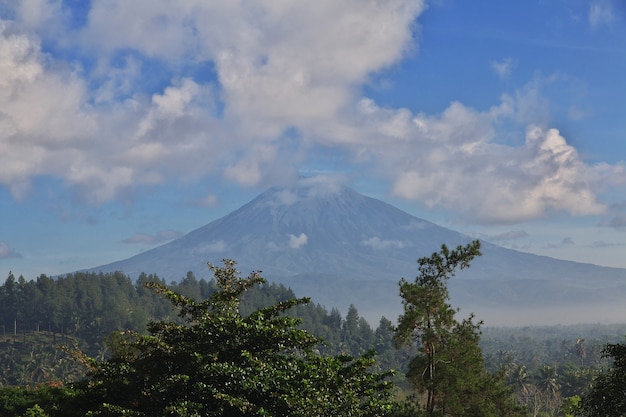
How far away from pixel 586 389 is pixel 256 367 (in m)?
95.5

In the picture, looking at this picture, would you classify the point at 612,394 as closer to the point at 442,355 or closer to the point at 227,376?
the point at 227,376

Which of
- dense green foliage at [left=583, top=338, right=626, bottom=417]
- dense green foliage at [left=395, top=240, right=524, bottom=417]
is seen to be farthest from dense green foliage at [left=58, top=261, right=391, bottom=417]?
dense green foliage at [left=395, top=240, right=524, bottom=417]

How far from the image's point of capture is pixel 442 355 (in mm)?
28516

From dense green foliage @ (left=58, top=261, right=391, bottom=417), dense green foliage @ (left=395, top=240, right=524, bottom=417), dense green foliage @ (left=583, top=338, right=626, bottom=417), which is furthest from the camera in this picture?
dense green foliage @ (left=395, top=240, right=524, bottom=417)

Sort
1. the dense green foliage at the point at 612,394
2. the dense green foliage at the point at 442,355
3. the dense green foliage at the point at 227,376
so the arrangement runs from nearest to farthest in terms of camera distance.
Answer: the dense green foliage at the point at 612,394
the dense green foliage at the point at 227,376
the dense green foliage at the point at 442,355

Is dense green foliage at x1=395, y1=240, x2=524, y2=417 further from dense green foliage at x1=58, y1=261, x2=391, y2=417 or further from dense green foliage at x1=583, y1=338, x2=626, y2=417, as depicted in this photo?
dense green foliage at x1=583, y1=338, x2=626, y2=417

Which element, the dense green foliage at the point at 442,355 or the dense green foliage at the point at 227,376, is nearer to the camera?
the dense green foliage at the point at 227,376

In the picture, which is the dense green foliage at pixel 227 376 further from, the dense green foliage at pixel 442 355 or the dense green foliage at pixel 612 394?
the dense green foliage at pixel 442 355

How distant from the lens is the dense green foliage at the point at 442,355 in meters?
28.4

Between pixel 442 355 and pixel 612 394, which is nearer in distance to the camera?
pixel 612 394

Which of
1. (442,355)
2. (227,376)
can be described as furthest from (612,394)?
(442,355)

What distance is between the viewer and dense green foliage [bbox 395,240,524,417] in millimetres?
28438

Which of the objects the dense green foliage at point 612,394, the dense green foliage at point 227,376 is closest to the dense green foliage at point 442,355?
the dense green foliage at point 227,376

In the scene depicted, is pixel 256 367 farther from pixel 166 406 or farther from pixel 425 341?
pixel 425 341
